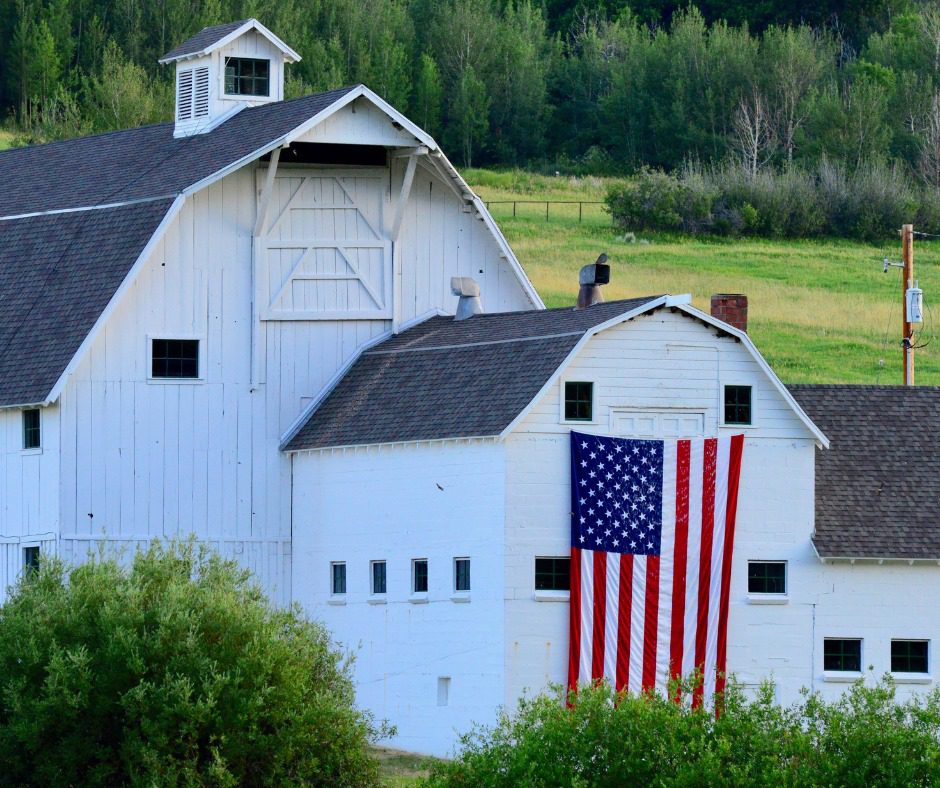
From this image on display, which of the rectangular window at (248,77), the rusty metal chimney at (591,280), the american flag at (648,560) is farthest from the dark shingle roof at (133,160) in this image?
the american flag at (648,560)

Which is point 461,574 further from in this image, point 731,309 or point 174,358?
point 731,309

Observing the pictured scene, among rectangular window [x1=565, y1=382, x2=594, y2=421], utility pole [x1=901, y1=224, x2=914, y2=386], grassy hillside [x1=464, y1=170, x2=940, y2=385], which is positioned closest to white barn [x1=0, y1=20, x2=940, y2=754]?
rectangular window [x1=565, y1=382, x2=594, y2=421]

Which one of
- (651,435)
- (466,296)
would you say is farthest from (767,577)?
(466,296)

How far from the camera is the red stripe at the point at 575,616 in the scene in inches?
1323

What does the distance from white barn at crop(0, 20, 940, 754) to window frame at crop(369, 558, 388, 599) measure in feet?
0.21

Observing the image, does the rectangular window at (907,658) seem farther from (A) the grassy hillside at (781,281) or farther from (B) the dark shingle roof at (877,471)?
(A) the grassy hillside at (781,281)

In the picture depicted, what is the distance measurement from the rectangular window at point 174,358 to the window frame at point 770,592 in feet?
32.6

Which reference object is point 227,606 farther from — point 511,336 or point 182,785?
point 511,336

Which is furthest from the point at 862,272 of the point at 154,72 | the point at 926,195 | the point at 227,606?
the point at 227,606

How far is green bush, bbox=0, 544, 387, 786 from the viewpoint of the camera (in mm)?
28250

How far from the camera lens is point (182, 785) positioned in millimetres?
28203

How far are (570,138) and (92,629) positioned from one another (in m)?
91.4

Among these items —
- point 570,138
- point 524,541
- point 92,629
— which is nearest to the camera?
point 92,629

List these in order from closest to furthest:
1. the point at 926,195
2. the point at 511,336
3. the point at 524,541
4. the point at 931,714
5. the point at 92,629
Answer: the point at 931,714, the point at 92,629, the point at 524,541, the point at 511,336, the point at 926,195
